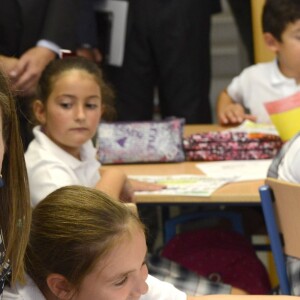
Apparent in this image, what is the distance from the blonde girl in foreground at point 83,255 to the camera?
170 centimetres

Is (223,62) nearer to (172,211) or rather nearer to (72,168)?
(172,211)

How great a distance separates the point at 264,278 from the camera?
2928mm

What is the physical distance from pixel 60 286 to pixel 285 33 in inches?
89.7

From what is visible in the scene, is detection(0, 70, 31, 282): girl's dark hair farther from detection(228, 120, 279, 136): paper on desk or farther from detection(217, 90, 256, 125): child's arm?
detection(217, 90, 256, 125): child's arm

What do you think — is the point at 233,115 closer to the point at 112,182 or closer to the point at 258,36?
the point at 258,36

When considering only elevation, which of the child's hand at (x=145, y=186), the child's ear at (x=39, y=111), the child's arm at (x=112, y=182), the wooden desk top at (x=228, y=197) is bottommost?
the child's hand at (x=145, y=186)

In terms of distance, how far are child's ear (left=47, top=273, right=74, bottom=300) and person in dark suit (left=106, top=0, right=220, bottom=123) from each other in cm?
265

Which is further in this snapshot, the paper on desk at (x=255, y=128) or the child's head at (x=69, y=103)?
the paper on desk at (x=255, y=128)

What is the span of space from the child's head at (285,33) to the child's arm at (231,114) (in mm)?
253

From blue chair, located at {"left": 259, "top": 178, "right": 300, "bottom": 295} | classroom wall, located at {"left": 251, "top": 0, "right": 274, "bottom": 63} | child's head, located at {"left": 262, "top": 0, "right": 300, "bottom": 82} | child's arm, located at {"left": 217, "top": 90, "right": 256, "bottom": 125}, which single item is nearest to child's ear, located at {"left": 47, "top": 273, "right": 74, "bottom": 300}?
blue chair, located at {"left": 259, "top": 178, "right": 300, "bottom": 295}

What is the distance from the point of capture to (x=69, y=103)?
9.23 feet

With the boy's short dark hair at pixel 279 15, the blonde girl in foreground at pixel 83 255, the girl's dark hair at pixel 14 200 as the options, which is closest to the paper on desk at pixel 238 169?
the boy's short dark hair at pixel 279 15

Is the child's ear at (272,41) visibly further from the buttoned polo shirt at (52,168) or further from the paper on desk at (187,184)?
the buttoned polo shirt at (52,168)

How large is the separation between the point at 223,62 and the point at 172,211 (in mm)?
2066
